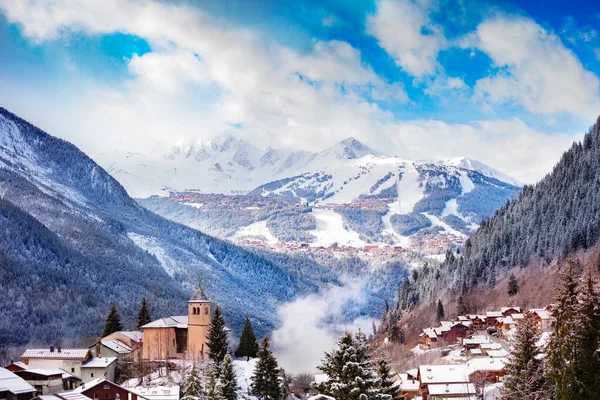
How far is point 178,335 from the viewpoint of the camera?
118500 mm

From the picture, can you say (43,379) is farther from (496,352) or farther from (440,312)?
(440,312)

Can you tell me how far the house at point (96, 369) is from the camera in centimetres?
10094

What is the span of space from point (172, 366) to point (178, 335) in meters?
11.9

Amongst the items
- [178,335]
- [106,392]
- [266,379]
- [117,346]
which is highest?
[178,335]

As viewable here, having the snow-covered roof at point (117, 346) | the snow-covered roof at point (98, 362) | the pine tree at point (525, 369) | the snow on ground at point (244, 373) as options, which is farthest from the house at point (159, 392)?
the pine tree at point (525, 369)

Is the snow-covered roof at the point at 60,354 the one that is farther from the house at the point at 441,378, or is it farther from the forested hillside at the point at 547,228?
the forested hillside at the point at 547,228

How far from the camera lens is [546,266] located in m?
160

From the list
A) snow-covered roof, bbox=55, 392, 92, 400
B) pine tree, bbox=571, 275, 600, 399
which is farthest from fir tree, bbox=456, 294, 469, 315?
pine tree, bbox=571, 275, 600, 399

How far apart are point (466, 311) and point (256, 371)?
90350 millimetres

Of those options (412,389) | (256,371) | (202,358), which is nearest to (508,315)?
(412,389)

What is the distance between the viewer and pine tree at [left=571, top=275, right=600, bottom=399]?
43.3 meters

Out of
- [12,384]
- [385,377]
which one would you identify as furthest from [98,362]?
[385,377]

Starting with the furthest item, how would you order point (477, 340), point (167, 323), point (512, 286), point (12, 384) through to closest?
point (512, 286) → point (477, 340) → point (167, 323) → point (12, 384)

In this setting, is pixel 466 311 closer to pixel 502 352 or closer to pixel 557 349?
pixel 502 352
